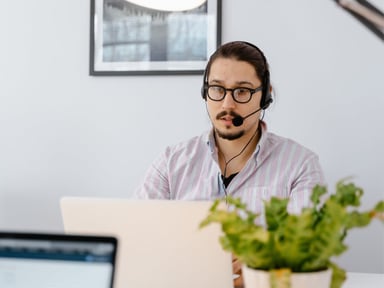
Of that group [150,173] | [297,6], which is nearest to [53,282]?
[150,173]

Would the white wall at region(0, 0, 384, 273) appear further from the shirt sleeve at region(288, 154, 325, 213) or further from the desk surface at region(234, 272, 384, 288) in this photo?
the desk surface at region(234, 272, 384, 288)

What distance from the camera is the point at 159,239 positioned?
108cm

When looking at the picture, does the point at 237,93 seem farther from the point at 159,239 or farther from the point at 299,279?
the point at 299,279

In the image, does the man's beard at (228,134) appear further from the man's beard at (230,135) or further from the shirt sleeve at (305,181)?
the shirt sleeve at (305,181)

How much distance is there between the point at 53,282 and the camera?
0.81 meters

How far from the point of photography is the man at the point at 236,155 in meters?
1.77

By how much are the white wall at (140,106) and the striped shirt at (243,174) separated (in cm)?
43

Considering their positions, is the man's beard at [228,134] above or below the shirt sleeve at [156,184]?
above

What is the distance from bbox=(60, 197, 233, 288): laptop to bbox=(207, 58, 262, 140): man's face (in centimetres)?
76

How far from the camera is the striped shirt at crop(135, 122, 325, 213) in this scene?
1.76 m

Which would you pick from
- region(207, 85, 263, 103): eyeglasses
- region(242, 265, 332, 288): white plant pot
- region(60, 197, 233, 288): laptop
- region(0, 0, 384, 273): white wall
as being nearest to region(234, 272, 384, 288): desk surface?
region(60, 197, 233, 288): laptop

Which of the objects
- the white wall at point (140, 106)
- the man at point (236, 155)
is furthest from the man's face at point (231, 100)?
the white wall at point (140, 106)

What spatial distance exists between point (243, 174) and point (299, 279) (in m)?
0.99

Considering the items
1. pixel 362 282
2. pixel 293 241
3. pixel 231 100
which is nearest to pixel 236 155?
pixel 231 100
